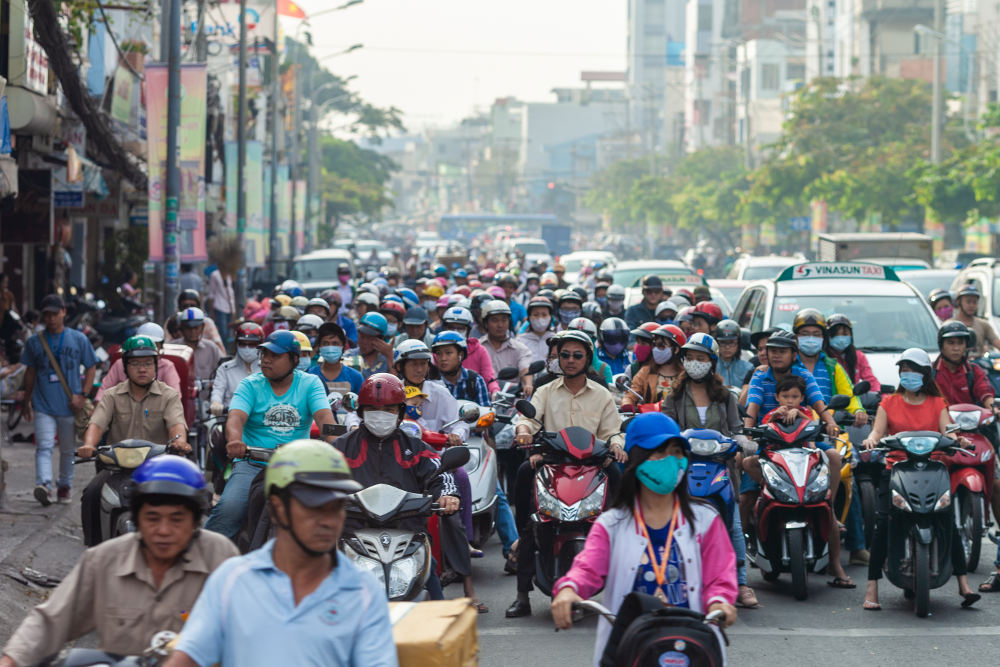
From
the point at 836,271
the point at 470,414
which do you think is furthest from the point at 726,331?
the point at 836,271

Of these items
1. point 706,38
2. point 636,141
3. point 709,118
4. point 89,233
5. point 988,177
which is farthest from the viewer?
point 636,141

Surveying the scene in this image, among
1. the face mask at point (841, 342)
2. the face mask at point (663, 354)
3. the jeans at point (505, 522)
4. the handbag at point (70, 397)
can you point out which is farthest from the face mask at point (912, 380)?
the handbag at point (70, 397)

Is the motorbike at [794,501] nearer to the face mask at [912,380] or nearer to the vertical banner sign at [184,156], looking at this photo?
the face mask at [912,380]

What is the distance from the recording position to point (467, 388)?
1120 cm

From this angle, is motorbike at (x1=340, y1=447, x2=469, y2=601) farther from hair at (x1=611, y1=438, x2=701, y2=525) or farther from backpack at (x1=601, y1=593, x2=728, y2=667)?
backpack at (x1=601, y1=593, x2=728, y2=667)

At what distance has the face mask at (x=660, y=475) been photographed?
5344mm

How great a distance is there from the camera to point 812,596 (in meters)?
9.71

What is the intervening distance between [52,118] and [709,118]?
4370 inches

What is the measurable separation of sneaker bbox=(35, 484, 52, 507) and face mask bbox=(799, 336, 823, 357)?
234 inches

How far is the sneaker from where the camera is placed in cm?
1236

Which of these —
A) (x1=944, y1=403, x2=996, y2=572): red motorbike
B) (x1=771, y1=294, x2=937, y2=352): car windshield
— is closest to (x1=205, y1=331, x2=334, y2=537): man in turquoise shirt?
(x1=944, y1=403, x2=996, y2=572): red motorbike

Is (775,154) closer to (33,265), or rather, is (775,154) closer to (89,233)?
(89,233)

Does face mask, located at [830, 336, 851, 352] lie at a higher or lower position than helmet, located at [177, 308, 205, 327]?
lower

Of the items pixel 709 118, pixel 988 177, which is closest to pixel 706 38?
pixel 709 118
